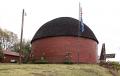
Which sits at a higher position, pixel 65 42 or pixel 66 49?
pixel 65 42

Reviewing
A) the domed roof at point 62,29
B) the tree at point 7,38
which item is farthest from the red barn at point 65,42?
the tree at point 7,38

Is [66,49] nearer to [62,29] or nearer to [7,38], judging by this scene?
[62,29]

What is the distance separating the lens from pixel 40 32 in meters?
50.4

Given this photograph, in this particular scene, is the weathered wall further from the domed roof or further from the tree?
the tree

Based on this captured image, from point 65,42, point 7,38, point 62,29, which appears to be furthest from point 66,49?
point 7,38

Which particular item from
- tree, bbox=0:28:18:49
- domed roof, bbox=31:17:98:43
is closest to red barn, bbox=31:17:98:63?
domed roof, bbox=31:17:98:43

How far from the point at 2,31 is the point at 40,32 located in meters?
28.6

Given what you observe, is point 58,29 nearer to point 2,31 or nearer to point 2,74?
point 2,74

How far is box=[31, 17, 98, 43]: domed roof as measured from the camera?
47281 millimetres

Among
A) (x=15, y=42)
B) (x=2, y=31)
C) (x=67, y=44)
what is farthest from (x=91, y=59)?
(x=15, y=42)

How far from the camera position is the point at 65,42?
4697 centimetres

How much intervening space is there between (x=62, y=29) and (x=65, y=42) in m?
2.51

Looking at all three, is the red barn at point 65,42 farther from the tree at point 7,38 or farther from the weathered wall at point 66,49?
the tree at point 7,38

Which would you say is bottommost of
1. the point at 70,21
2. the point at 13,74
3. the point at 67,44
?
the point at 13,74
